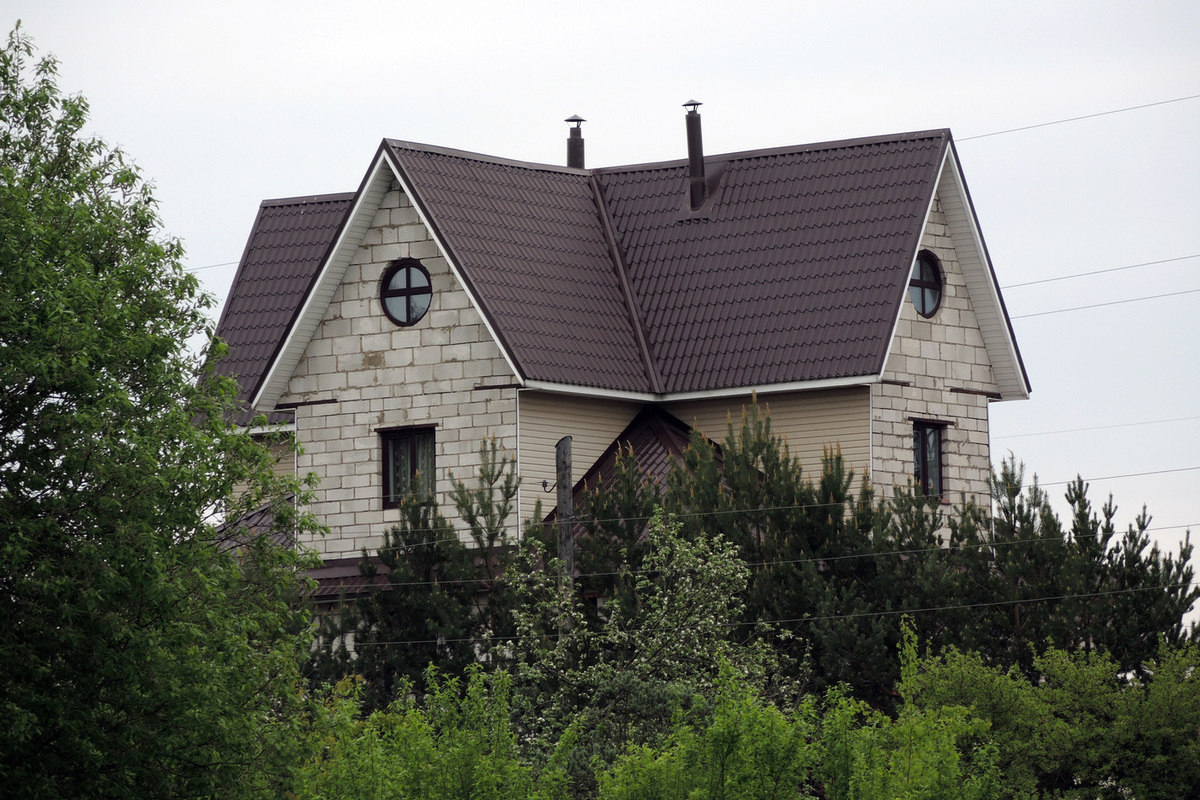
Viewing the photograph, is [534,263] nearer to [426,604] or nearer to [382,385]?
[382,385]

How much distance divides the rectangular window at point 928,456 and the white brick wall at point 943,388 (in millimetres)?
117

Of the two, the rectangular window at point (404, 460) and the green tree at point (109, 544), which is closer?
the green tree at point (109, 544)

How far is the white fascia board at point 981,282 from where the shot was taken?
36.4m

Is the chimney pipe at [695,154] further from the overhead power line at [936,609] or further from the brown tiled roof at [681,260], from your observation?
the overhead power line at [936,609]

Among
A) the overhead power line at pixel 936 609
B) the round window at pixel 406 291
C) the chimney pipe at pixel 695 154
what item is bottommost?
the overhead power line at pixel 936 609

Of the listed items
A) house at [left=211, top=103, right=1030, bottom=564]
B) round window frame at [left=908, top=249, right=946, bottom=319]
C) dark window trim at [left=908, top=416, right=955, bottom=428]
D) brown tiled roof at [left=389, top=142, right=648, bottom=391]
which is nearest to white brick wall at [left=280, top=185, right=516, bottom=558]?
house at [left=211, top=103, right=1030, bottom=564]

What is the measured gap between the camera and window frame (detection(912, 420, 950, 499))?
35.8 meters

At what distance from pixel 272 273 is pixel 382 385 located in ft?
21.0

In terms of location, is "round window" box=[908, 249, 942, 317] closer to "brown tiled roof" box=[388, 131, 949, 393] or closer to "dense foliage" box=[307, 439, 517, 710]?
"brown tiled roof" box=[388, 131, 949, 393]

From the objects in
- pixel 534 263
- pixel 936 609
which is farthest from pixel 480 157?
pixel 936 609

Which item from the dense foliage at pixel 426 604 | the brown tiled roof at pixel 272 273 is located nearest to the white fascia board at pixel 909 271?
the dense foliage at pixel 426 604

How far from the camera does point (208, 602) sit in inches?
925

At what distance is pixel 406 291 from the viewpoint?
35.5 meters

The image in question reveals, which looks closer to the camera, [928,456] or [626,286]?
[928,456]
